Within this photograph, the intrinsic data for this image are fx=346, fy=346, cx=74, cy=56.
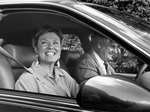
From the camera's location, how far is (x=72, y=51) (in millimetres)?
2797

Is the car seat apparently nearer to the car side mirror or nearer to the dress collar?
the dress collar

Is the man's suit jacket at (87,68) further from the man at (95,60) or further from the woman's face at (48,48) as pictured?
the woman's face at (48,48)

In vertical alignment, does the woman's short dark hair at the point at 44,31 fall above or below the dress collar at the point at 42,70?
above

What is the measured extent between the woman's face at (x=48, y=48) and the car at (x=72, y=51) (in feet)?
0.21

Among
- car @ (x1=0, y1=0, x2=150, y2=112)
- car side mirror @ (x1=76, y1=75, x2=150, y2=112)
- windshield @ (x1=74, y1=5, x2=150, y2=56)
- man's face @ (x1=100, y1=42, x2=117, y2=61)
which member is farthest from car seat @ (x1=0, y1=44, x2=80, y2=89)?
car side mirror @ (x1=76, y1=75, x2=150, y2=112)

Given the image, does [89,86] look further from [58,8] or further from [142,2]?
[142,2]

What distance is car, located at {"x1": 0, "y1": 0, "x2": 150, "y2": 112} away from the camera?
194 cm

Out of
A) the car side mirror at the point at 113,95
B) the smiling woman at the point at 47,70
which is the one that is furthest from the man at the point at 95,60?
the car side mirror at the point at 113,95

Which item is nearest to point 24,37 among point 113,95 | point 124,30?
point 124,30

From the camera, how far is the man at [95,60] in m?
2.51

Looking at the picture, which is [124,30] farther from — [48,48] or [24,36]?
[24,36]

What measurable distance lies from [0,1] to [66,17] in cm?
70

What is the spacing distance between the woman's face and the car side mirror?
79 centimetres

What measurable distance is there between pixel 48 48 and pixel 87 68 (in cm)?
35
